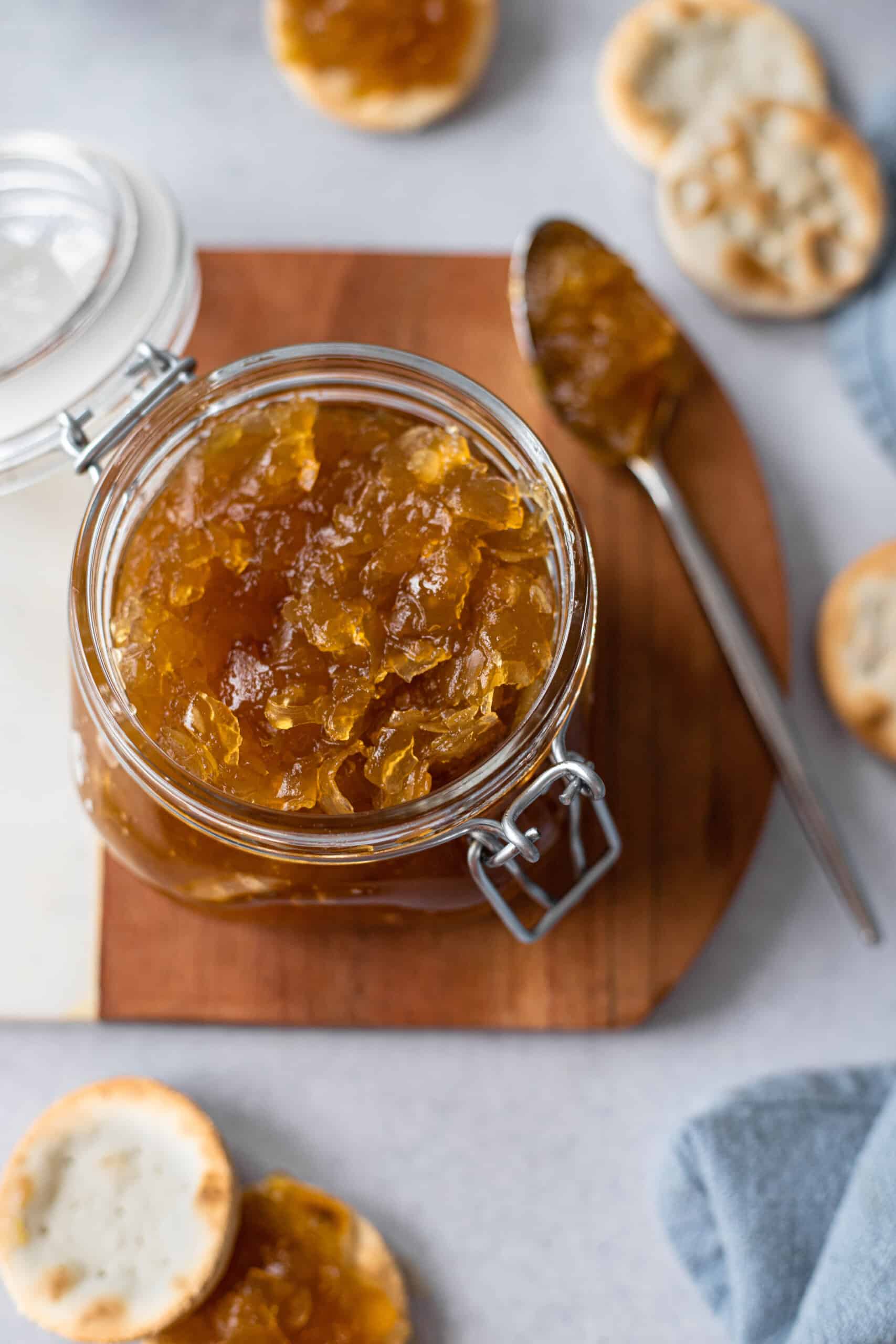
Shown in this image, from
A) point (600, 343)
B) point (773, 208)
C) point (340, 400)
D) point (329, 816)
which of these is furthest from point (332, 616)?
point (773, 208)

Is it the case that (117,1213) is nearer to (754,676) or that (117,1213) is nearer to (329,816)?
(329,816)

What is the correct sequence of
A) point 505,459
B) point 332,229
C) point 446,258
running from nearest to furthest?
1. point 505,459
2. point 446,258
3. point 332,229

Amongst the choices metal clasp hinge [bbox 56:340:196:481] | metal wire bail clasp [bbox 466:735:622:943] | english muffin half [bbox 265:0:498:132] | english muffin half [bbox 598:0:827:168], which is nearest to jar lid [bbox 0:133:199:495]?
metal clasp hinge [bbox 56:340:196:481]

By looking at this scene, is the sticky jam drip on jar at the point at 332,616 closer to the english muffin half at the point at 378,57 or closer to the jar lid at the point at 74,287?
the jar lid at the point at 74,287

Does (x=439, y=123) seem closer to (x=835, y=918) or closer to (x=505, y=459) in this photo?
(x=505, y=459)

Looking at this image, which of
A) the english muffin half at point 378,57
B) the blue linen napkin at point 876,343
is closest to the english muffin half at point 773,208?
the blue linen napkin at point 876,343

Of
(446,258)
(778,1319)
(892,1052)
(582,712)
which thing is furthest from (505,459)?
(778,1319)
